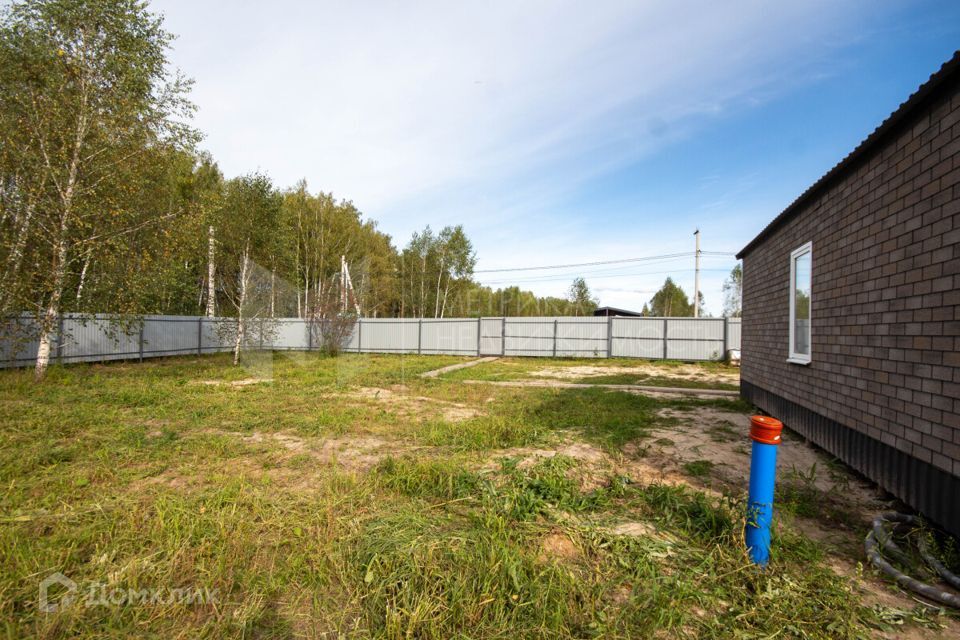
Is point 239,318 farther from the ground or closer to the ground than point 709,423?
farther from the ground

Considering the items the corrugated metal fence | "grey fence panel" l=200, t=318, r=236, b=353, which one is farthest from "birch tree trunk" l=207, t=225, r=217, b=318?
the corrugated metal fence

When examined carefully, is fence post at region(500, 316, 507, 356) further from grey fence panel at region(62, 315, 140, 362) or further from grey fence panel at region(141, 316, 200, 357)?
grey fence panel at region(62, 315, 140, 362)

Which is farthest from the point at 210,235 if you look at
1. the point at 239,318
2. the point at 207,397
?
the point at 207,397

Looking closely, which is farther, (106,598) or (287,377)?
(287,377)

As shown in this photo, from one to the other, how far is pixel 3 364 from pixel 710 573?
1514 cm

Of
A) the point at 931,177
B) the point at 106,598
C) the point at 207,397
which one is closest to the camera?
the point at 106,598

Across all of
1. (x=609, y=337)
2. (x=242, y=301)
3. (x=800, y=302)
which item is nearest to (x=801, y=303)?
(x=800, y=302)

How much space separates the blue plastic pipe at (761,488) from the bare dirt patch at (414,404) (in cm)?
384

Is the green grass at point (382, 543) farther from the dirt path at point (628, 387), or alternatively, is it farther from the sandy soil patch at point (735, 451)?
the dirt path at point (628, 387)

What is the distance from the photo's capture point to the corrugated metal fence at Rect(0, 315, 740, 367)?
45.7 feet

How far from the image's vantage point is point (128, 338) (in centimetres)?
1240

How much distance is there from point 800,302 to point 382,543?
5.70 m

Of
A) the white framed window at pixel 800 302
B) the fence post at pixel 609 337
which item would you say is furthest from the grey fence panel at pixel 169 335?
the white framed window at pixel 800 302

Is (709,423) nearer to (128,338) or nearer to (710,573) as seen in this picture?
(710,573)
